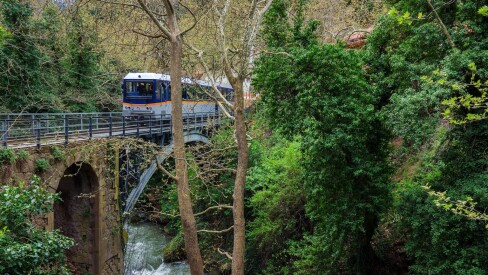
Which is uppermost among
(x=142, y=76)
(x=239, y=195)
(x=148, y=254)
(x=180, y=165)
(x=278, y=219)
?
(x=142, y=76)

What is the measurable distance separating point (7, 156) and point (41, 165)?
1059mm

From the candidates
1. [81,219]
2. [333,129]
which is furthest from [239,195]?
[81,219]

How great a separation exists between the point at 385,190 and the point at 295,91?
9.53 feet

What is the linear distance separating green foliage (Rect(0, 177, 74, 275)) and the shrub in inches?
→ 105

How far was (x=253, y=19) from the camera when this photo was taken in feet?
30.8

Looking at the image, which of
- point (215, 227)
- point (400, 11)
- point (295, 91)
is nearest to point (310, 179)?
point (295, 91)

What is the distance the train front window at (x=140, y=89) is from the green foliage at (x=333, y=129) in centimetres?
1187

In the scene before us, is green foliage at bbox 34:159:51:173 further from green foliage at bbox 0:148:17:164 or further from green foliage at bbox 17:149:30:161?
green foliage at bbox 0:148:17:164

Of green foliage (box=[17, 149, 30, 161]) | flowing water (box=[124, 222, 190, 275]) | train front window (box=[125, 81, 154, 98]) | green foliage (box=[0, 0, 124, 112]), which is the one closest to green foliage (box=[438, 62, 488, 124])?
green foliage (box=[17, 149, 30, 161])

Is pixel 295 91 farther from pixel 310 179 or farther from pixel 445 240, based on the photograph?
pixel 445 240

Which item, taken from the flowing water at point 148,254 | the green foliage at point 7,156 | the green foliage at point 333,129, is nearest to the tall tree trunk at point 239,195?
the green foliage at point 333,129

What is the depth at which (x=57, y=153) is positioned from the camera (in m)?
11.3

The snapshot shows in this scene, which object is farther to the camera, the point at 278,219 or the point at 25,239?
the point at 278,219

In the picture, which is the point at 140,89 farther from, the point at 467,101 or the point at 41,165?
the point at 467,101
